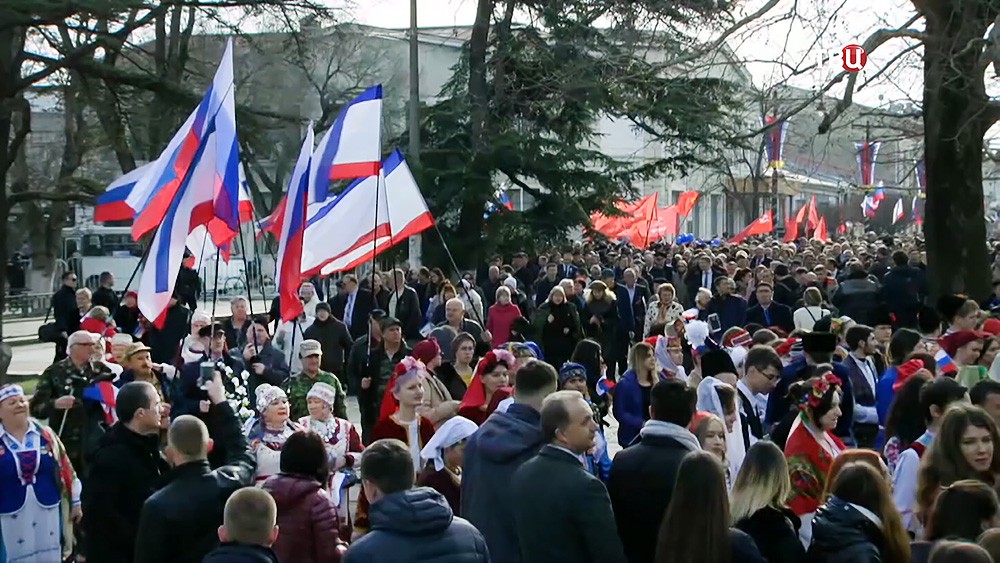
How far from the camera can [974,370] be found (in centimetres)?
934

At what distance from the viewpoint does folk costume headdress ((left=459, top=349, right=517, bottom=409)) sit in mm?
8492

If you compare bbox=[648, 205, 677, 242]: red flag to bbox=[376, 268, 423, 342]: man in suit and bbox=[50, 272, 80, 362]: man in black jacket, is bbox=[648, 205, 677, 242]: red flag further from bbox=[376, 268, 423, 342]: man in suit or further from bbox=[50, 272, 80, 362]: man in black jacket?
bbox=[50, 272, 80, 362]: man in black jacket

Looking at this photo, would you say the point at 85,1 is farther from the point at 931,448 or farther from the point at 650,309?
the point at 931,448

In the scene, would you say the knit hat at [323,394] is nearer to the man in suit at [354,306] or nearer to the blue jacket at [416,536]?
the blue jacket at [416,536]

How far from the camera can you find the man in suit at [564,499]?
17.4ft

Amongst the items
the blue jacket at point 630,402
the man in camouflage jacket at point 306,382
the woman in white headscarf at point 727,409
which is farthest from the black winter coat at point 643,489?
the man in camouflage jacket at point 306,382

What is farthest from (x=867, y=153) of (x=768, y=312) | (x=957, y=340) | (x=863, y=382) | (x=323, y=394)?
(x=323, y=394)

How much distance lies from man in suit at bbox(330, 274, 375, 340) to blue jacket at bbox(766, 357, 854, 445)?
903 cm

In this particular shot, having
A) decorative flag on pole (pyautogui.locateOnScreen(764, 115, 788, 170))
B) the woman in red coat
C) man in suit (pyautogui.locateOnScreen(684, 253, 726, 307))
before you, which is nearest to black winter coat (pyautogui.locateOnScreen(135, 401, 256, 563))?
the woman in red coat

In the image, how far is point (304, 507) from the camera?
589 centimetres

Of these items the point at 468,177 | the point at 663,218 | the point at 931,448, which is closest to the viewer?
the point at 931,448

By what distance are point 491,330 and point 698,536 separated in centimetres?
1090

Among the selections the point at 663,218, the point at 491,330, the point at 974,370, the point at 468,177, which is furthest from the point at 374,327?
the point at 663,218

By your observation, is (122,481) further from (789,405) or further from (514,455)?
(789,405)
